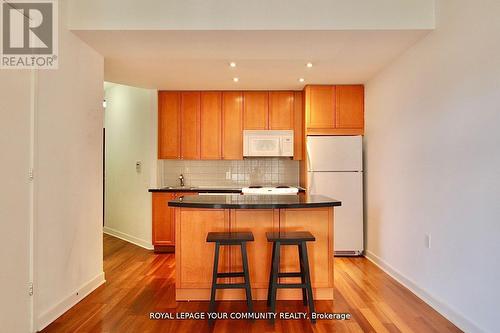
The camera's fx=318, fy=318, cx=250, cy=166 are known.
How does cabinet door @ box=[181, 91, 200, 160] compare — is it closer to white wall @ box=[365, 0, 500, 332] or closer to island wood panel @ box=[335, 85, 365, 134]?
island wood panel @ box=[335, 85, 365, 134]

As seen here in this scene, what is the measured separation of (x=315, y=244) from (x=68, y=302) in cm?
223

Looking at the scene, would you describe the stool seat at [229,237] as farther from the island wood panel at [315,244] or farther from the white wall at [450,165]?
the white wall at [450,165]

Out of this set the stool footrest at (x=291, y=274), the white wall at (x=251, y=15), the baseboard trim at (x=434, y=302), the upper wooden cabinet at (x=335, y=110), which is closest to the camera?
the baseboard trim at (x=434, y=302)

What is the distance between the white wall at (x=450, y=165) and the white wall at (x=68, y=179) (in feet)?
10.4

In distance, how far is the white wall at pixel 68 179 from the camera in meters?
2.45

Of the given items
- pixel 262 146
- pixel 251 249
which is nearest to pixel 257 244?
pixel 251 249

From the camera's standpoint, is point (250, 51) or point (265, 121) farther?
point (265, 121)

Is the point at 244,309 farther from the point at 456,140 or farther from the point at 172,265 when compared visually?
the point at 456,140

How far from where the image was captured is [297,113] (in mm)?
4949

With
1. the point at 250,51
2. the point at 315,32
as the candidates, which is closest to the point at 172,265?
the point at 250,51

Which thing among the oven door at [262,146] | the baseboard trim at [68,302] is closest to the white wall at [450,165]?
the oven door at [262,146]

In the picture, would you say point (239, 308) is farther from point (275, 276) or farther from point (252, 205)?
point (252, 205)

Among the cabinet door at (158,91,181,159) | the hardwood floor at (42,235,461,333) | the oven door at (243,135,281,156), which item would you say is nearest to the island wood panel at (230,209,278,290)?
the hardwood floor at (42,235,461,333)

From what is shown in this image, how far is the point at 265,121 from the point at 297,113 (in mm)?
513
